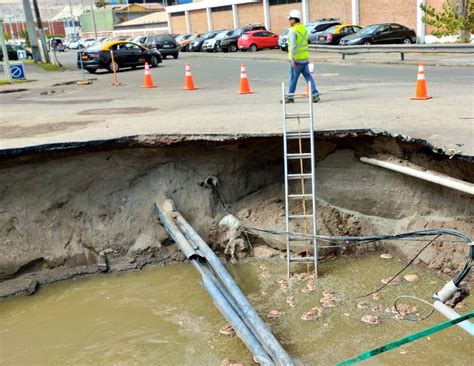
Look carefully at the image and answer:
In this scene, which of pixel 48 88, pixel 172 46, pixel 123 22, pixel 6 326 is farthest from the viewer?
pixel 123 22

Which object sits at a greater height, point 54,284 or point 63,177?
point 63,177

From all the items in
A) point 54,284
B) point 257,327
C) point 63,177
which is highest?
point 63,177

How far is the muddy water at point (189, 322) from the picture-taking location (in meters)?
5.07

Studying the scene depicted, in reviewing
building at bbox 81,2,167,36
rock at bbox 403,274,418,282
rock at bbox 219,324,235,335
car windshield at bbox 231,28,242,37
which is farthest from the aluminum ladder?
building at bbox 81,2,167,36

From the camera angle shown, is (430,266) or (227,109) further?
(227,109)

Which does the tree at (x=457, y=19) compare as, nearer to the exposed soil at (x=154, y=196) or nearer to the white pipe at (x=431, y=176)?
the exposed soil at (x=154, y=196)

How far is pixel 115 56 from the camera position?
24.9 metres

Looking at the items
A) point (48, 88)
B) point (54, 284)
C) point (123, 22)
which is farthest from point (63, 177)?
point (123, 22)

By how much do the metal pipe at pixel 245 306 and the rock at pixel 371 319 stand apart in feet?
4.07

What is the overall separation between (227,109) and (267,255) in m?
3.96

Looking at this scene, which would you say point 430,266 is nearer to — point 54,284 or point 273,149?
point 273,149

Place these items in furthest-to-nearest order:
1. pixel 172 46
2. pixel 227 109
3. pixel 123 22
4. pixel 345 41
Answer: pixel 123 22 < pixel 172 46 < pixel 345 41 < pixel 227 109

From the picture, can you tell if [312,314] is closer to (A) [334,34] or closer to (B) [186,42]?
(A) [334,34]

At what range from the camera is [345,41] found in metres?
26.2
